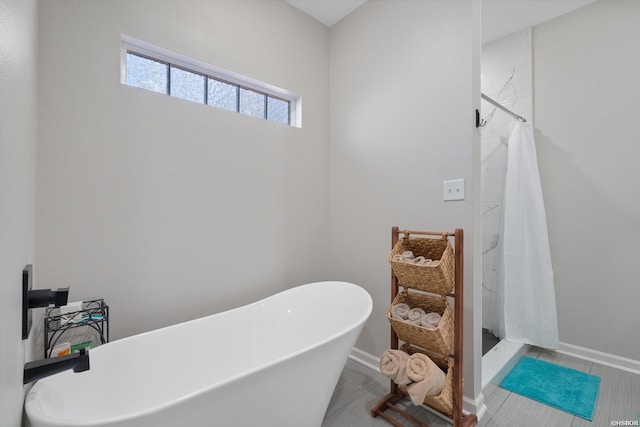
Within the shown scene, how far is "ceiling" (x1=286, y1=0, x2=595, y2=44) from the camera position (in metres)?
2.21

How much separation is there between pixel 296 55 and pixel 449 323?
2.24 metres

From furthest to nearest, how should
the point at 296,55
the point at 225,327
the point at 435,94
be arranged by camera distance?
1. the point at 296,55
2. the point at 435,94
3. the point at 225,327

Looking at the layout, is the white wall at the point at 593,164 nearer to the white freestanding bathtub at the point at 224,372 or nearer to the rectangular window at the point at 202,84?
the white freestanding bathtub at the point at 224,372

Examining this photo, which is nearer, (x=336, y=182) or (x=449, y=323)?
(x=449, y=323)

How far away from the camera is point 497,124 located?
263 centimetres

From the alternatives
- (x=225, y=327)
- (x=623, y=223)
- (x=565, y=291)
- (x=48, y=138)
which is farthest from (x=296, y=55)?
(x=565, y=291)

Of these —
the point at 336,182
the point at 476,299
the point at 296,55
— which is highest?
the point at 296,55

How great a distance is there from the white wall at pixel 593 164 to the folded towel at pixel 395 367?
1.90 metres

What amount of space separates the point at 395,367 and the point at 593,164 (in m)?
2.33

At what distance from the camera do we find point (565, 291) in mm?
2369

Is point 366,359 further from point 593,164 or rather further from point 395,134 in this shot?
point 593,164

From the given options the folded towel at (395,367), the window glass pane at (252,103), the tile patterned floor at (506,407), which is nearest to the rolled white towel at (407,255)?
the folded towel at (395,367)

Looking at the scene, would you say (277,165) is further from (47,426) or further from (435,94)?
(47,426)

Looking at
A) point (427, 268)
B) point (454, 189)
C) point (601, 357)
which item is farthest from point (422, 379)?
point (601, 357)
